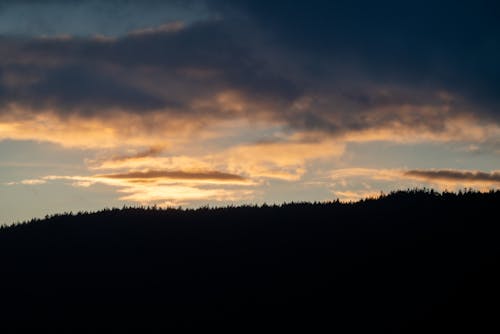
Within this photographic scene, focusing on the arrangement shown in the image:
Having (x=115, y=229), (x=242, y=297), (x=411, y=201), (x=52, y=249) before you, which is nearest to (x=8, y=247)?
(x=52, y=249)

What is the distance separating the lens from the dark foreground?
754 inches

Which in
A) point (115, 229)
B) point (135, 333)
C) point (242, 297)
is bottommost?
point (135, 333)

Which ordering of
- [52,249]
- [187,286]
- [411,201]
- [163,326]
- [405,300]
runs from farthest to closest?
[52,249], [411,201], [187,286], [163,326], [405,300]

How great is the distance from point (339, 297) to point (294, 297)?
157 cm

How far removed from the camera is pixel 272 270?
→ 22.8 metres

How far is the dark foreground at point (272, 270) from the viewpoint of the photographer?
19.2 meters

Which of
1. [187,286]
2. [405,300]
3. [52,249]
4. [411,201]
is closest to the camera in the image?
[405,300]

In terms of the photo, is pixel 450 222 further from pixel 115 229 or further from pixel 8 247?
pixel 8 247

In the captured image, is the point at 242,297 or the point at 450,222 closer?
the point at 242,297

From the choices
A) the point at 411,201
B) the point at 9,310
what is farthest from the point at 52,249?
the point at 411,201

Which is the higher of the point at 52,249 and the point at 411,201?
the point at 411,201

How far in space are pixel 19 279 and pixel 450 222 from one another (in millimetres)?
18131

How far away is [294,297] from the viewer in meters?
20.9

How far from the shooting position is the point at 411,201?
86.3ft
